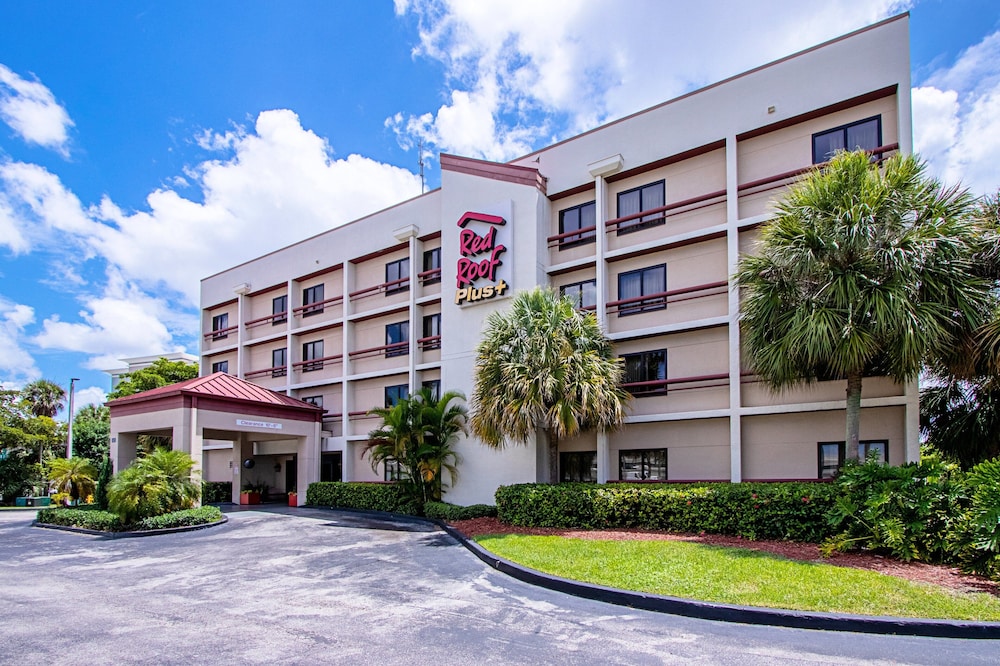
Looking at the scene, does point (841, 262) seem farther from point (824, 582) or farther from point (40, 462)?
point (40, 462)

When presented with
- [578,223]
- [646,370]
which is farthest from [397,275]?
[646,370]

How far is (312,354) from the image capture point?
30.8 meters

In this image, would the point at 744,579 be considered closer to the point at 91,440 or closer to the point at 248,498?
the point at 248,498

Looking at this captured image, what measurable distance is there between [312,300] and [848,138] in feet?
77.2

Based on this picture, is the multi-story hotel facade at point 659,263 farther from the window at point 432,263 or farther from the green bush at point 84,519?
the green bush at point 84,519

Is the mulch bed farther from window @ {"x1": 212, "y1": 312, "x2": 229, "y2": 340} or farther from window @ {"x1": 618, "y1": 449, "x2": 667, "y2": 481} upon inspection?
window @ {"x1": 212, "y1": 312, "x2": 229, "y2": 340}

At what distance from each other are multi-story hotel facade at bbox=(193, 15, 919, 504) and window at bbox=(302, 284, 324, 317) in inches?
131

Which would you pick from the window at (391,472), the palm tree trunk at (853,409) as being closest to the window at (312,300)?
the window at (391,472)

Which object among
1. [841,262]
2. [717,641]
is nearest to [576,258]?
[841,262]

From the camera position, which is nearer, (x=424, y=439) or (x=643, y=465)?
(x=643, y=465)

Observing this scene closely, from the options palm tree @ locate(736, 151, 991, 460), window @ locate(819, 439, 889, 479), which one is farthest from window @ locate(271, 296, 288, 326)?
palm tree @ locate(736, 151, 991, 460)

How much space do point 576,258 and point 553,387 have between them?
6.45 m

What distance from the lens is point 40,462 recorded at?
123 feet

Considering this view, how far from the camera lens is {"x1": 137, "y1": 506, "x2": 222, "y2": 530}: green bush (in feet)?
59.3
